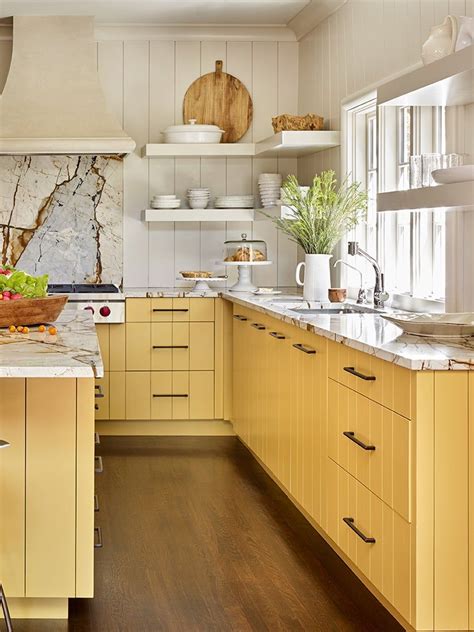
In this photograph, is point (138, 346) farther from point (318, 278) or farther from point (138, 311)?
point (318, 278)

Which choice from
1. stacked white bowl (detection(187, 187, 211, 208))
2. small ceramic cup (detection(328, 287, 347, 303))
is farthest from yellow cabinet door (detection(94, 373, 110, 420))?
small ceramic cup (detection(328, 287, 347, 303))

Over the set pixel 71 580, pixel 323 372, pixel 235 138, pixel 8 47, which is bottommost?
pixel 71 580

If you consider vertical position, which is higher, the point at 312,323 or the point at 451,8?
the point at 451,8

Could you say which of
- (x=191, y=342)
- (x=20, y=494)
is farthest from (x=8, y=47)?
(x=20, y=494)

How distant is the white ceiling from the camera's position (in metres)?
5.82

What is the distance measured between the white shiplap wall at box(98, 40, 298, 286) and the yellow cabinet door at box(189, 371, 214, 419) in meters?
0.85

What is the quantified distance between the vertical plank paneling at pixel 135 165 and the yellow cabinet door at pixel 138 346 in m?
0.71

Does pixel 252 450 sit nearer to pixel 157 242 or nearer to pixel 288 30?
pixel 157 242

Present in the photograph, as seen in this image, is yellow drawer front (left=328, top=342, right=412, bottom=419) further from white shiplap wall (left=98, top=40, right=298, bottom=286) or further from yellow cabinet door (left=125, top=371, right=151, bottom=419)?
white shiplap wall (left=98, top=40, right=298, bottom=286)

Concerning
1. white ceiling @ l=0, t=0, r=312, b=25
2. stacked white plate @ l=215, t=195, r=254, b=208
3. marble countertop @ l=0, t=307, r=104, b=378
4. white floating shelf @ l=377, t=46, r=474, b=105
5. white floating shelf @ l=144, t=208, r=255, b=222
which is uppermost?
white ceiling @ l=0, t=0, r=312, b=25

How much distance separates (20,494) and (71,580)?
12.4 inches

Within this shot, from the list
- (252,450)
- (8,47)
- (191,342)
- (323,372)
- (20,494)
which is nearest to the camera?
(20,494)

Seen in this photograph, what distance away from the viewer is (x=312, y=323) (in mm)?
3695

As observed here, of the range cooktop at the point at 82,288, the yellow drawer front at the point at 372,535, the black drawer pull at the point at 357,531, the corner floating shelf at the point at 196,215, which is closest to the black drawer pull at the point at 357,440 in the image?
the yellow drawer front at the point at 372,535
